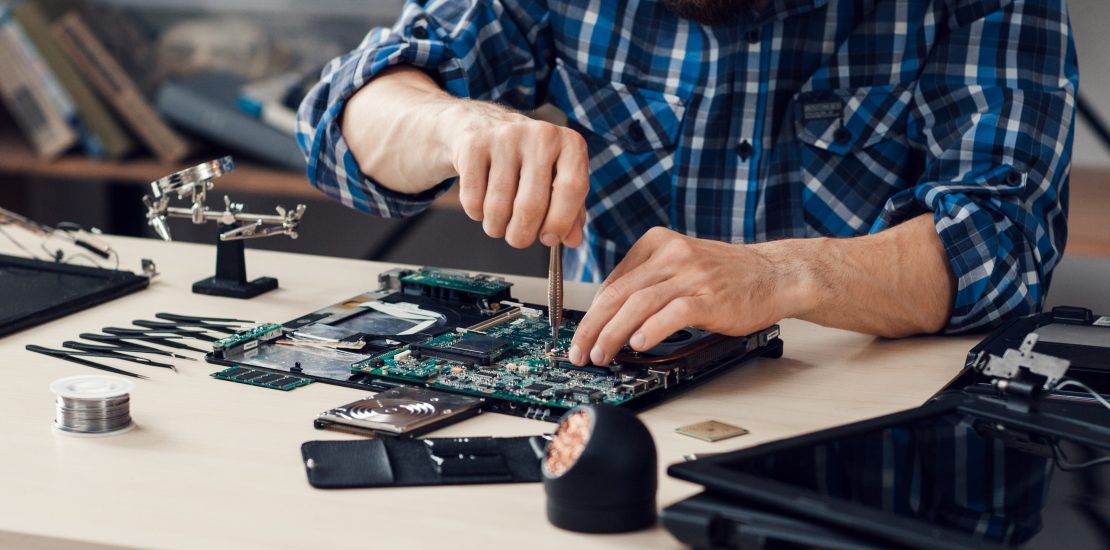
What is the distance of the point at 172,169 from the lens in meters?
2.87

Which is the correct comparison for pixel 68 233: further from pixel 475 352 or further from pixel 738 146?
pixel 738 146

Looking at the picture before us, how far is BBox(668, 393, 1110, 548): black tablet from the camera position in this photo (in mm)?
738

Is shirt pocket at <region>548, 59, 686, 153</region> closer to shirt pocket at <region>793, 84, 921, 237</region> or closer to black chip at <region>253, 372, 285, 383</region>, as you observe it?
shirt pocket at <region>793, 84, 921, 237</region>

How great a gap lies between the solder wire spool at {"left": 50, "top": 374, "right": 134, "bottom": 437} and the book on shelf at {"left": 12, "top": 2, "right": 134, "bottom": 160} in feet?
6.78

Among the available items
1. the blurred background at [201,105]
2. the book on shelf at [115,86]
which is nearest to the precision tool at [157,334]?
the blurred background at [201,105]

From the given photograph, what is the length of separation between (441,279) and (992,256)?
0.59m

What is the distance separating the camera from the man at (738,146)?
3.76 feet

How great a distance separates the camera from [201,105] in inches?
110

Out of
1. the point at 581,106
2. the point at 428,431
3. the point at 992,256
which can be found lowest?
the point at 428,431

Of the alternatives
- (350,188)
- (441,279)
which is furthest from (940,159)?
(350,188)

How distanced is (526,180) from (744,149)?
551mm

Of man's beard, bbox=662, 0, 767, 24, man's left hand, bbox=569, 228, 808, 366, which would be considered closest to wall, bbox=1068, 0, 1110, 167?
man's beard, bbox=662, 0, 767, 24

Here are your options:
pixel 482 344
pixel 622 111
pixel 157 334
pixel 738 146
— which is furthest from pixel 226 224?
pixel 738 146

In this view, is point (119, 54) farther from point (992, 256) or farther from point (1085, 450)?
point (1085, 450)
